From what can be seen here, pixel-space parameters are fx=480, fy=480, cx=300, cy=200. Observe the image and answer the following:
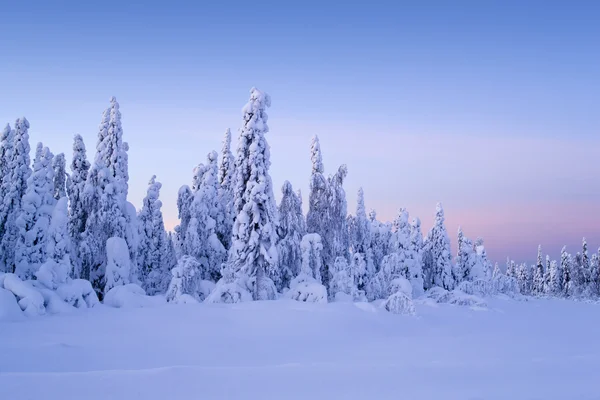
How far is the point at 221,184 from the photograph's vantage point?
3784cm

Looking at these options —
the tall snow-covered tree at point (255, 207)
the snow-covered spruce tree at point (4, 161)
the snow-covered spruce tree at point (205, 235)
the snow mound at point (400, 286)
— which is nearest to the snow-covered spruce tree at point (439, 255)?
the snow mound at point (400, 286)

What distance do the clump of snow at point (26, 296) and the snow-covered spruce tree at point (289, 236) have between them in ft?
55.2

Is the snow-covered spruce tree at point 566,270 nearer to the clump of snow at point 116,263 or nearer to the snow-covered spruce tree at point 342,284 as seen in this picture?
the snow-covered spruce tree at point 342,284

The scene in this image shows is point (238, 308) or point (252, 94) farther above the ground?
point (252, 94)

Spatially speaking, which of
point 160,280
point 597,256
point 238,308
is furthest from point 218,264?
point 597,256

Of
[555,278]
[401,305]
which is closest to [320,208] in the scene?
[401,305]

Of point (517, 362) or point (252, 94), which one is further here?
point (252, 94)

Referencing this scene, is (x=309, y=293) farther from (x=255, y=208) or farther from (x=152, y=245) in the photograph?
(x=152, y=245)

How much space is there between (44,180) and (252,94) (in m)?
13.7

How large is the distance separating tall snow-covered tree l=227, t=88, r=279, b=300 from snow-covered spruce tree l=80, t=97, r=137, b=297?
33.6 ft

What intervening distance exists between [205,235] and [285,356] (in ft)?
69.4

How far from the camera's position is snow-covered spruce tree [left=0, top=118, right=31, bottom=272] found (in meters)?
31.2

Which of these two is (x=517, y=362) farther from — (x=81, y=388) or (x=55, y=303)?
(x=55, y=303)

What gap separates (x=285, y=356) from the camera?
43.2 feet
